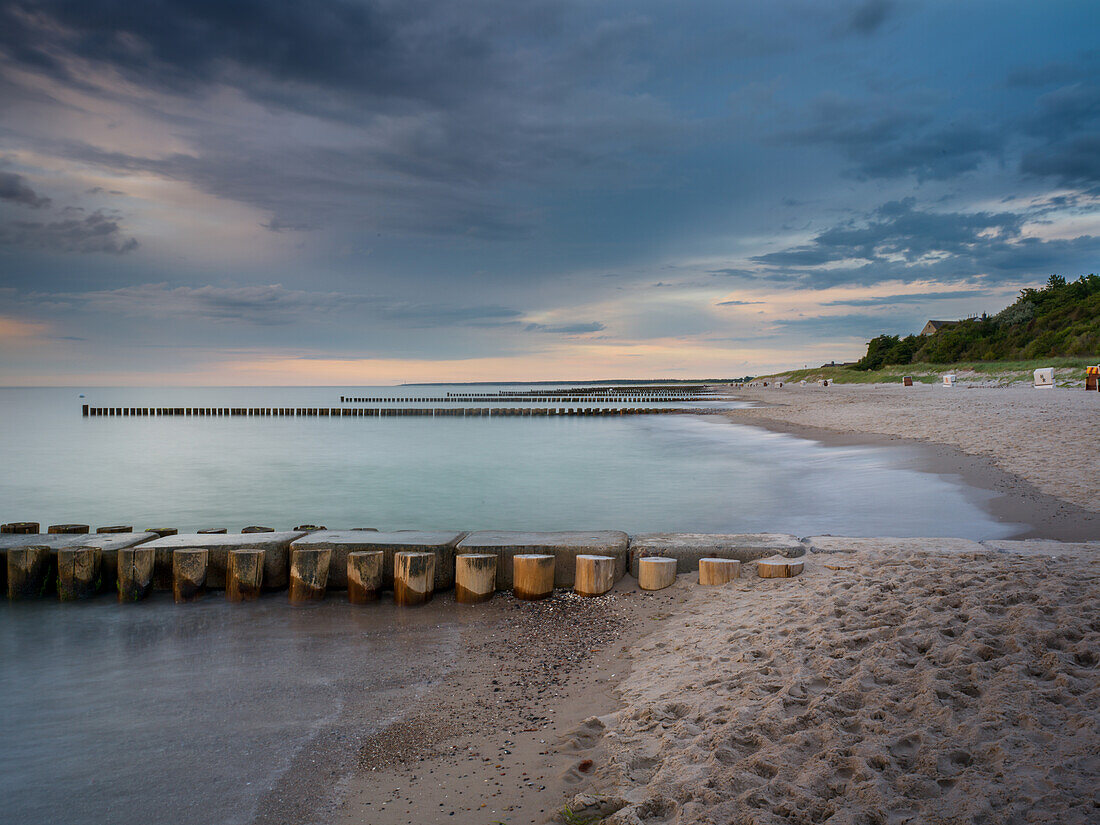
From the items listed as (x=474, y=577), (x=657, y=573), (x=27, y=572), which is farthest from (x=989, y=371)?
(x=27, y=572)

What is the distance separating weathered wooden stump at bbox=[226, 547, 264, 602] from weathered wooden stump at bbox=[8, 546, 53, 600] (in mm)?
1908

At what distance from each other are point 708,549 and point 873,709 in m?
2.71

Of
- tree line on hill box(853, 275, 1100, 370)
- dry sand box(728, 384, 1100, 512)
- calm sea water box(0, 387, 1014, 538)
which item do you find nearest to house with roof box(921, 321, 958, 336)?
tree line on hill box(853, 275, 1100, 370)

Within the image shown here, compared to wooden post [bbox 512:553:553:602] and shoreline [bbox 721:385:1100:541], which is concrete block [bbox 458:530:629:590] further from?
shoreline [bbox 721:385:1100:541]

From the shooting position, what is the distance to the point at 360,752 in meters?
3.45

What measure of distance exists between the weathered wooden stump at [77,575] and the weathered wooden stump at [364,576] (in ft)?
8.42

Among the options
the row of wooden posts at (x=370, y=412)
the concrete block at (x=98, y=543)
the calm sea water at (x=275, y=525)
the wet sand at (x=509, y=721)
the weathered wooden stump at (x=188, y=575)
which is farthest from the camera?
the row of wooden posts at (x=370, y=412)

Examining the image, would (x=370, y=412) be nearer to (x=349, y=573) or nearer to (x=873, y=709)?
(x=349, y=573)

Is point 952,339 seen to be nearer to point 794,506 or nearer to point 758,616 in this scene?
point 794,506

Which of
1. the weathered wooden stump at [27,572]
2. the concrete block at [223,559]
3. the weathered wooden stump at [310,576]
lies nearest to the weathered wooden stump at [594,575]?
the weathered wooden stump at [310,576]

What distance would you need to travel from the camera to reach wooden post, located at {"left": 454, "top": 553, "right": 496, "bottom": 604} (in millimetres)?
5555

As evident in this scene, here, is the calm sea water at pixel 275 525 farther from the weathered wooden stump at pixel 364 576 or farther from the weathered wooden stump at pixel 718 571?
the weathered wooden stump at pixel 718 571

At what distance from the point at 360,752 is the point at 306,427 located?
3565cm

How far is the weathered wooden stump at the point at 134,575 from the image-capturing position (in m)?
6.02
